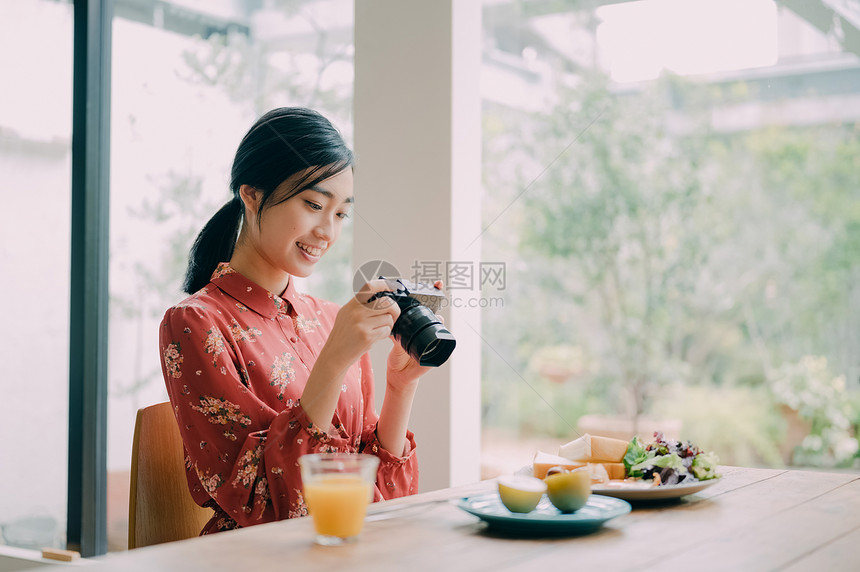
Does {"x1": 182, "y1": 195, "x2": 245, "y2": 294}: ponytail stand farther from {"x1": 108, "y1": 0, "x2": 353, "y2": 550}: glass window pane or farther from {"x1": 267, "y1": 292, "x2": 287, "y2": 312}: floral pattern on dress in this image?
{"x1": 108, "y1": 0, "x2": 353, "y2": 550}: glass window pane

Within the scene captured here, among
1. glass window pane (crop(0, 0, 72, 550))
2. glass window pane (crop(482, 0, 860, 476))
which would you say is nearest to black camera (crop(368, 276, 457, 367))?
glass window pane (crop(0, 0, 72, 550))

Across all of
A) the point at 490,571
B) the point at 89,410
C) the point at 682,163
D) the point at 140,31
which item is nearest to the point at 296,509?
the point at 490,571

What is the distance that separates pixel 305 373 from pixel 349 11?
4.31ft

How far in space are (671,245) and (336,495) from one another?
284 centimetres

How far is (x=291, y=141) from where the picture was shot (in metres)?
1.28

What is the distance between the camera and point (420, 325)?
1.02 m

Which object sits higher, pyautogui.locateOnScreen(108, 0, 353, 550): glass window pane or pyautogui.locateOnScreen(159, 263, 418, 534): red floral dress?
pyautogui.locateOnScreen(108, 0, 353, 550): glass window pane

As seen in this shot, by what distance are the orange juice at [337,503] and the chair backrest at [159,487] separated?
0.51 metres

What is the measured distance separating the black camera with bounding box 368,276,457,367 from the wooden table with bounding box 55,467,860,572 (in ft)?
0.62

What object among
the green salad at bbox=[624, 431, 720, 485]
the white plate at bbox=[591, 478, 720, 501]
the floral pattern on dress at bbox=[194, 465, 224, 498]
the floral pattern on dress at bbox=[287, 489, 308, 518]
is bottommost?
the floral pattern on dress at bbox=[287, 489, 308, 518]

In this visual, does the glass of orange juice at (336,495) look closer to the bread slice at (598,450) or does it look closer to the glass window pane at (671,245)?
the bread slice at (598,450)

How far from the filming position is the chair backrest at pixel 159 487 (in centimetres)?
117

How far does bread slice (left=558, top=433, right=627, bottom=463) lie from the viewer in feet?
3.57

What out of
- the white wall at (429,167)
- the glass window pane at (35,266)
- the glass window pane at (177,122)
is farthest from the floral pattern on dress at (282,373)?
the glass window pane at (35,266)
